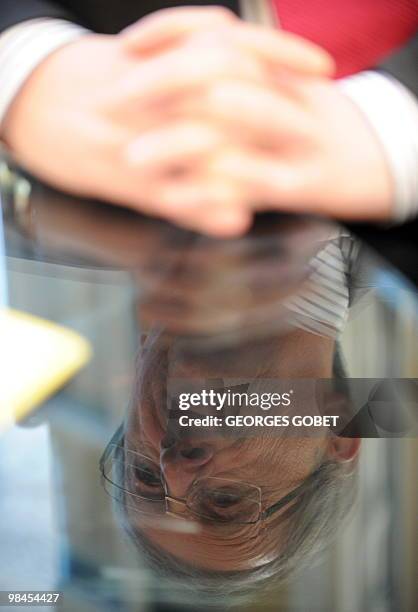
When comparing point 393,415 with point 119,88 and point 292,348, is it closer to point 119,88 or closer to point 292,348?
point 292,348

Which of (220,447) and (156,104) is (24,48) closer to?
(156,104)

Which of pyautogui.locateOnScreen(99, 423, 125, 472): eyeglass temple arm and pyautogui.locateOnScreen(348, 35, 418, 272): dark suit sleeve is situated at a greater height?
pyautogui.locateOnScreen(348, 35, 418, 272): dark suit sleeve

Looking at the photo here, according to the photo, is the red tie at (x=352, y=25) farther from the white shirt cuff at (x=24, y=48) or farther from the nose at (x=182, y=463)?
the nose at (x=182, y=463)

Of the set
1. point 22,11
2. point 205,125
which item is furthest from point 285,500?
point 22,11

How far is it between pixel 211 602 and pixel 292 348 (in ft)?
0.26

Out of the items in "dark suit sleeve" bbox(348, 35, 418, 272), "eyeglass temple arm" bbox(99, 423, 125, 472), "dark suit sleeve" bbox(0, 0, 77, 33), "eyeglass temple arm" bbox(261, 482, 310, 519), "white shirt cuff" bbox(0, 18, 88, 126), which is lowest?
"eyeglass temple arm" bbox(261, 482, 310, 519)

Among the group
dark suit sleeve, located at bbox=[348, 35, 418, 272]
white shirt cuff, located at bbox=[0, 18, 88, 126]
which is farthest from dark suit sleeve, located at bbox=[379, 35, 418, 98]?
white shirt cuff, located at bbox=[0, 18, 88, 126]

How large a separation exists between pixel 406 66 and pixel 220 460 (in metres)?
0.19

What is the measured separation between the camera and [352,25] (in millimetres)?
342

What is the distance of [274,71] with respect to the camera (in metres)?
0.27

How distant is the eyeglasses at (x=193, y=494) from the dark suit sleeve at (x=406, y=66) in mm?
175

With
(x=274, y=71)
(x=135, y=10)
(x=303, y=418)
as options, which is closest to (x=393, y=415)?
(x=303, y=418)

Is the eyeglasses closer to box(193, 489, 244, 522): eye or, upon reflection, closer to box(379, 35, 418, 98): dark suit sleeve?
box(193, 489, 244, 522): eye

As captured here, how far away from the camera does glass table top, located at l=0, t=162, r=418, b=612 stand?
0.61ft
